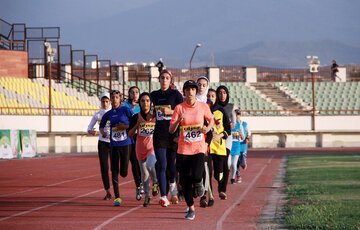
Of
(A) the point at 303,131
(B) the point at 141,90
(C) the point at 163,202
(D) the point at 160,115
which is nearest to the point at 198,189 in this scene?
(C) the point at 163,202

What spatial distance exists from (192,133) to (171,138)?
88 cm

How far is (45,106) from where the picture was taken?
47.2 m

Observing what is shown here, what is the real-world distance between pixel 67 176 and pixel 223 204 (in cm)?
1071

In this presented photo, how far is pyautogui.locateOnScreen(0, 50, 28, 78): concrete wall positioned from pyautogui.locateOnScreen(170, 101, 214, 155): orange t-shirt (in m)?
43.4

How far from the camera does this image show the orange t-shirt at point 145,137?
13719 millimetres

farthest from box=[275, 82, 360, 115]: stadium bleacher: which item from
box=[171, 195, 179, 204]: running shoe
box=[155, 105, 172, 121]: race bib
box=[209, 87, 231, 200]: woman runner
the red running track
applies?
box=[155, 105, 172, 121]: race bib

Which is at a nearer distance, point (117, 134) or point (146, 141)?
point (146, 141)

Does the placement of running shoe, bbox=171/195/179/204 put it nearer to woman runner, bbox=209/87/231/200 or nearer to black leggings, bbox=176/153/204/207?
woman runner, bbox=209/87/231/200

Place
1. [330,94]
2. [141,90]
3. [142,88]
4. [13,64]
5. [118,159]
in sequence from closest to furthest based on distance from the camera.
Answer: [118,159], [13,64], [141,90], [142,88], [330,94]

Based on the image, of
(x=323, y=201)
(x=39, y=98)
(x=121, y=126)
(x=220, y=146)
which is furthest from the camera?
(x=39, y=98)

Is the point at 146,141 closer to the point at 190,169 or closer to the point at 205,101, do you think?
the point at 205,101

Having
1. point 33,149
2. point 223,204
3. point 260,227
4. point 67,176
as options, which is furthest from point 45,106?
point 260,227

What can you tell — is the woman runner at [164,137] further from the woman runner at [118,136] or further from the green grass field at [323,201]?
the green grass field at [323,201]

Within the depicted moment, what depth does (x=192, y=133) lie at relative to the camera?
11.6 metres
